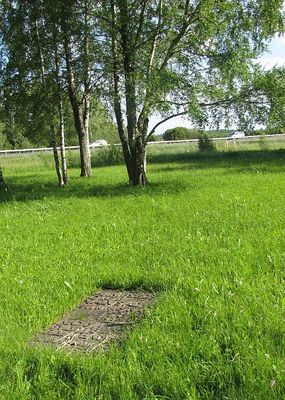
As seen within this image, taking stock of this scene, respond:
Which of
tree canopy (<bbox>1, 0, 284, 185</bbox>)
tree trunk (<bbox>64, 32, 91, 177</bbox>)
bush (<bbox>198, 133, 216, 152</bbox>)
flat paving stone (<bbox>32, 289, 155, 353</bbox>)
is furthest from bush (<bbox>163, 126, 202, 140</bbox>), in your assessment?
flat paving stone (<bbox>32, 289, 155, 353</bbox>)

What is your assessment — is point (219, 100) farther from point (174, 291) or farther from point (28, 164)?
point (28, 164)

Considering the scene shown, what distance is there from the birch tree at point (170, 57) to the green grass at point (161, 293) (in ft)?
12.0

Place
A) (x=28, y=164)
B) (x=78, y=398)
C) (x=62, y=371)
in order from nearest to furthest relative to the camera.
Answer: (x=78, y=398) → (x=62, y=371) → (x=28, y=164)

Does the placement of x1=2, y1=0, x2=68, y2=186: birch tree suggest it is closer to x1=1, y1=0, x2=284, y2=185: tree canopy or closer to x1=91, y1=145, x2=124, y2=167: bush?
x1=1, y1=0, x2=284, y2=185: tree canopy

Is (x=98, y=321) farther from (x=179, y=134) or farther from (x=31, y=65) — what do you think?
(x=179, y=134)

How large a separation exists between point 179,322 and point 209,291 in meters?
0.72

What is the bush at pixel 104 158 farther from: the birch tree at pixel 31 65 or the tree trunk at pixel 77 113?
the birch tree at pixel 31 65

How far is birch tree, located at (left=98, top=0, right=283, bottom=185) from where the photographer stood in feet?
39.1

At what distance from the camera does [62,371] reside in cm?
308

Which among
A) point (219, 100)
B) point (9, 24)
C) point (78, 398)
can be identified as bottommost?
point (78, 398)

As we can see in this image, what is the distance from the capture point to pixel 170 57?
13359 millimetres

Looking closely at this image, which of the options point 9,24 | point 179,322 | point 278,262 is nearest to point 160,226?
point 278,262

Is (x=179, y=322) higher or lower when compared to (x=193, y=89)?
lower

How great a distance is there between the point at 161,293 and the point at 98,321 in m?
0.80
